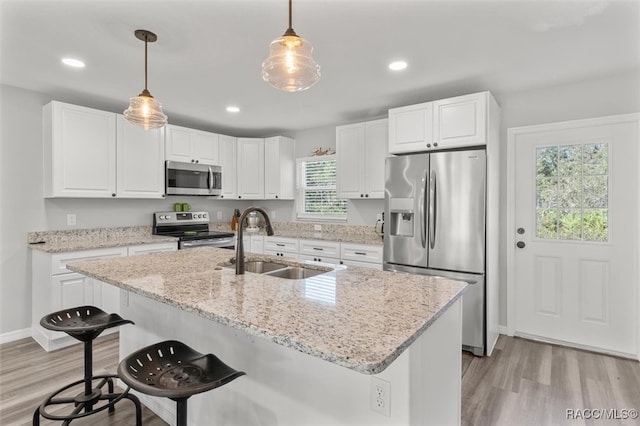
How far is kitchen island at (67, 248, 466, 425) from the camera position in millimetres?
1010

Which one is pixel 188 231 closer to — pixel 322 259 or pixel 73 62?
pixel 322 259

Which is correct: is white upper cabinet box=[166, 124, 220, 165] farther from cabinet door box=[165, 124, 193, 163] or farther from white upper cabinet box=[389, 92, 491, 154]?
white upper cabinet box=[389, 92, 491, 154]

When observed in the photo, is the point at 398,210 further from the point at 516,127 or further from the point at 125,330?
the point at 125,330

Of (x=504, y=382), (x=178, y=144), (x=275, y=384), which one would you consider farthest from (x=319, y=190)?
(x=275, y=384)

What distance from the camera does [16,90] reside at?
321 centimetres

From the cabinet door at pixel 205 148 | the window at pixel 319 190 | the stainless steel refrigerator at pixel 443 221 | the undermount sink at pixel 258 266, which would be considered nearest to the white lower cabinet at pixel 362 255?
the stainless steel refrigerator at pixel 443 221

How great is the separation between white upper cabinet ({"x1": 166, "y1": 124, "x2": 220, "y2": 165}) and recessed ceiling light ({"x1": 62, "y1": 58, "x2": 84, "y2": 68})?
144 centimetres

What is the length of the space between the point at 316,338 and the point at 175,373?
2.35ft

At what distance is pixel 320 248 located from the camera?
3.97 meters

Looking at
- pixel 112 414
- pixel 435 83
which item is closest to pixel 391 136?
pixel 435 83

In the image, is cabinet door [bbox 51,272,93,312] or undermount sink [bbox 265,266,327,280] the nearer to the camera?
undermount sink [bbox 265,266,327,280]

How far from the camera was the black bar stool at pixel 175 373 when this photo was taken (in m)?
1.13

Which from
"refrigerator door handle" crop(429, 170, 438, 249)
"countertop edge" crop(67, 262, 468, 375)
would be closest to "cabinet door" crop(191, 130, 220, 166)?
"refrigerator door handle" crop(429, 170, 438, 249)

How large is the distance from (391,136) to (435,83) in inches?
25.4
